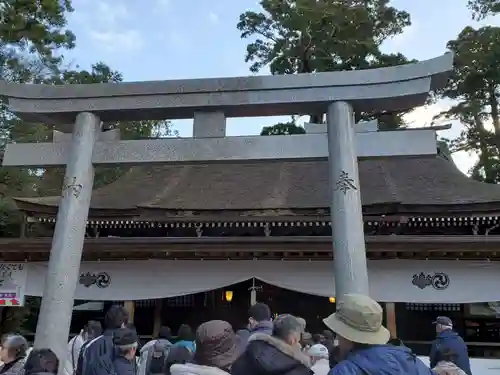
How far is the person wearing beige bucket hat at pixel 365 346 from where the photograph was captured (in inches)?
77.2

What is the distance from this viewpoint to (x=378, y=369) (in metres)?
1.95

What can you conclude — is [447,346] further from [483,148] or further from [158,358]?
[483,148]

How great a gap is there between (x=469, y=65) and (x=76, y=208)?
80.4 ft

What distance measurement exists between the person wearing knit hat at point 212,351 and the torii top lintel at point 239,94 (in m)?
4.49

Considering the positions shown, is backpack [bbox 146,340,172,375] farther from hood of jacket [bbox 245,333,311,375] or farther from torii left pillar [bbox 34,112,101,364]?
hood of jacket [bbox 245,333,311,375]

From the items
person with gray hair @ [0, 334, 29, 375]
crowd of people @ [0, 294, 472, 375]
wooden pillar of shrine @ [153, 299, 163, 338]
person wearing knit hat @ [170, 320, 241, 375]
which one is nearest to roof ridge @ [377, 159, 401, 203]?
wooden pillar of shrine @ [153, 299, 163, 338]

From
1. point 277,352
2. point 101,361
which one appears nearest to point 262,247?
point 101,361

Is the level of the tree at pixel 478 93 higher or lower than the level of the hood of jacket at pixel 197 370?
higher

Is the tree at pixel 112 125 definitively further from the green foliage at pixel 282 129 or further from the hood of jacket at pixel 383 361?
the hood of jacket at pixel 383 361

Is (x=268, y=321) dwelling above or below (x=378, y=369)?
above

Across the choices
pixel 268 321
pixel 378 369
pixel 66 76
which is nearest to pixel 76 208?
pixel 268 321

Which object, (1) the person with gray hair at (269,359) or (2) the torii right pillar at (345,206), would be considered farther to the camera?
(2) the torii right pillar at (345,206)

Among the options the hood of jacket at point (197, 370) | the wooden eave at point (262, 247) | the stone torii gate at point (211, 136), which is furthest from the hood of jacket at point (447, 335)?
the wooden eave at point (262, 247)

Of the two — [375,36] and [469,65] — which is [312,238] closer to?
[375,36]
